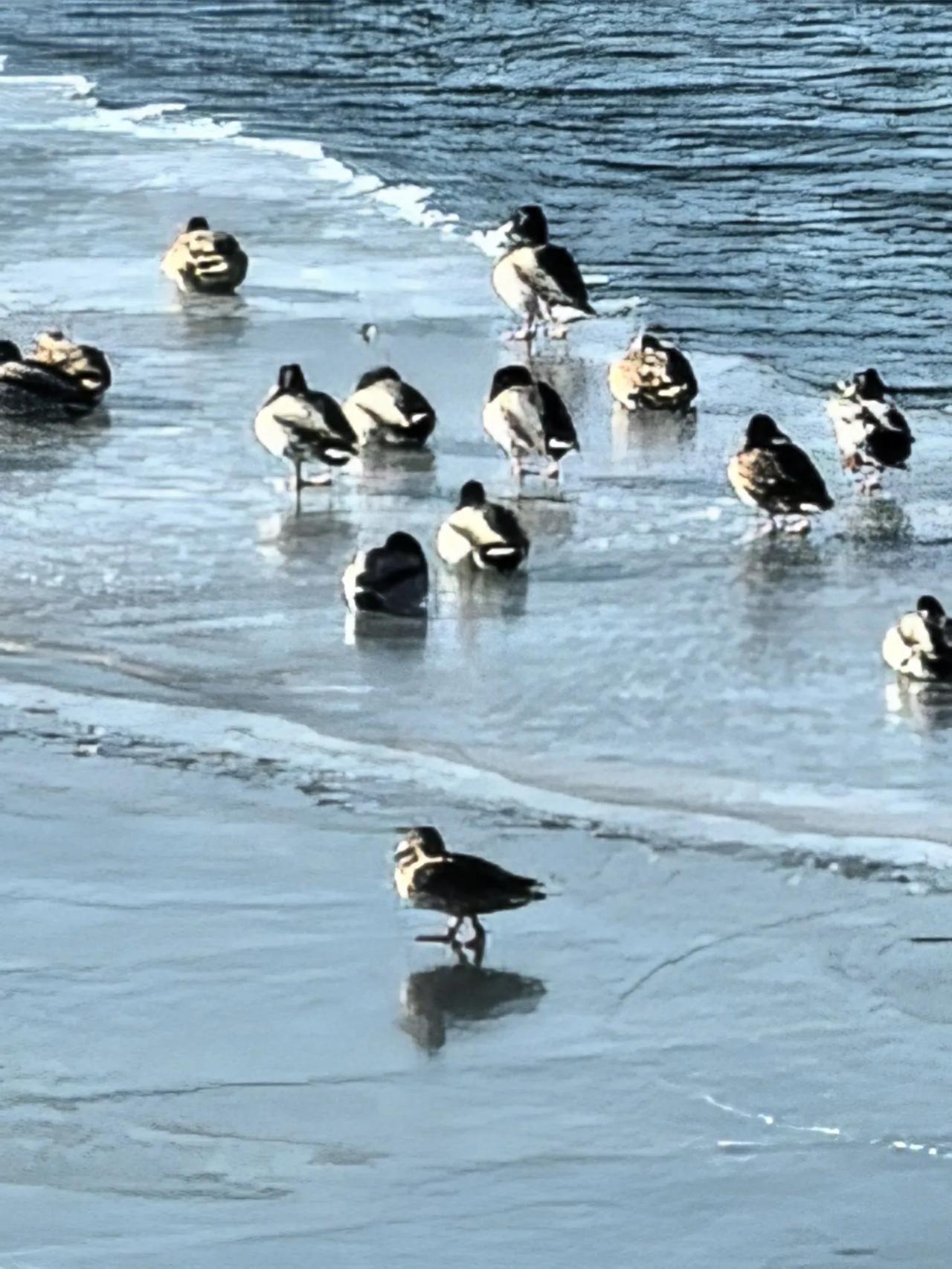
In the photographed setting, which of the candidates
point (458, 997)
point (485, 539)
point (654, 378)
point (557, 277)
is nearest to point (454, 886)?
point (458, 997)

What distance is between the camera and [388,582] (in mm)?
10203

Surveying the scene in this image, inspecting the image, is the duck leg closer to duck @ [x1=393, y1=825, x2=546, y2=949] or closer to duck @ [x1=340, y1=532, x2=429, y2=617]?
duck @ [x1=393, y1=825, x2=546, y2=949]

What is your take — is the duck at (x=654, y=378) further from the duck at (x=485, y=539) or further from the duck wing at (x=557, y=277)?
the duck at (x=485, y=539)

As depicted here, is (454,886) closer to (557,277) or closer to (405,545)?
(405,545)

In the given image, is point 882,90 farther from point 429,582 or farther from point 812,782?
point 812,782

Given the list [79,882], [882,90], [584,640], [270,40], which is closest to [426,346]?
[584,640]

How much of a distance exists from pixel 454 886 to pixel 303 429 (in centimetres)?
472

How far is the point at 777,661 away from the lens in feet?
32.0

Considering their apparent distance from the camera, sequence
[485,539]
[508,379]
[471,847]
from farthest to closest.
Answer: [508,379] < [485,539] < [471,847]

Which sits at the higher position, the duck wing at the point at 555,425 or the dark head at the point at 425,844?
the duck wing at the point at 555,425

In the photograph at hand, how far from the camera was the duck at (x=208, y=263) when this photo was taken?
50.3ft

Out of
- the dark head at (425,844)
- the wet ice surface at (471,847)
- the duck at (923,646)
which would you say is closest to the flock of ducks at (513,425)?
the duck at (923,646)

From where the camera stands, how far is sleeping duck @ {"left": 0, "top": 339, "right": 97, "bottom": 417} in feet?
43.0

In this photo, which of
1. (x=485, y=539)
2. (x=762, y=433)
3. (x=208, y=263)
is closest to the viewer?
(x=485, y=539)
